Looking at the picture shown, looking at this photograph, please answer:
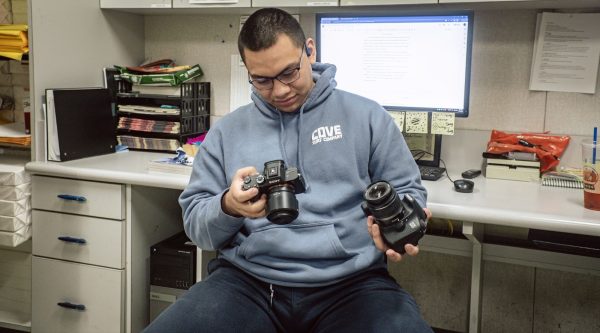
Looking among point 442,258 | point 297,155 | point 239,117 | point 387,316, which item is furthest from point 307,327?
point 442,258

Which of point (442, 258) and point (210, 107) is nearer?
point (442, 258)

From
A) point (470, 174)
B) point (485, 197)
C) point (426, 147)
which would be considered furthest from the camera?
point (426, 147)

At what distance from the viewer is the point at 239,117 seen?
1493 millimetres

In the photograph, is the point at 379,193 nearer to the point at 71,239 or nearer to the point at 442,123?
the point at 442,123

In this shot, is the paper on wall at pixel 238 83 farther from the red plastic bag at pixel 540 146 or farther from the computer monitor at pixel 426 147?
the red plastic bag at pixel 540 146

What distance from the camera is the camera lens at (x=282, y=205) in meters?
1.11

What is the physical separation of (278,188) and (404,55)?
3.24ft

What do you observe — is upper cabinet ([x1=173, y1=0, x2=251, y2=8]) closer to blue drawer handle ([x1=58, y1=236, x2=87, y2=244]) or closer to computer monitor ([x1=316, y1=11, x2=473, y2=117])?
computer monitor ([x1=316, y1=11, x2=473, y2=117])

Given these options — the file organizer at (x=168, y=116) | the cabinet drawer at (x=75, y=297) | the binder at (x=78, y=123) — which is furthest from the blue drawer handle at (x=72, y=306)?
the file organizer at (x=168, y=116)

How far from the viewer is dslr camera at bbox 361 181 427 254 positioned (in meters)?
1.12

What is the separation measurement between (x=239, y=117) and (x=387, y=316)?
634 millimetres

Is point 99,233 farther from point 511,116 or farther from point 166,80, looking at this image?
point 511,116

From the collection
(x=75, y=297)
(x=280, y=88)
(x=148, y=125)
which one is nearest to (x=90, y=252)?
(x=75, y=297)

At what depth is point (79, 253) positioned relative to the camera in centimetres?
199
